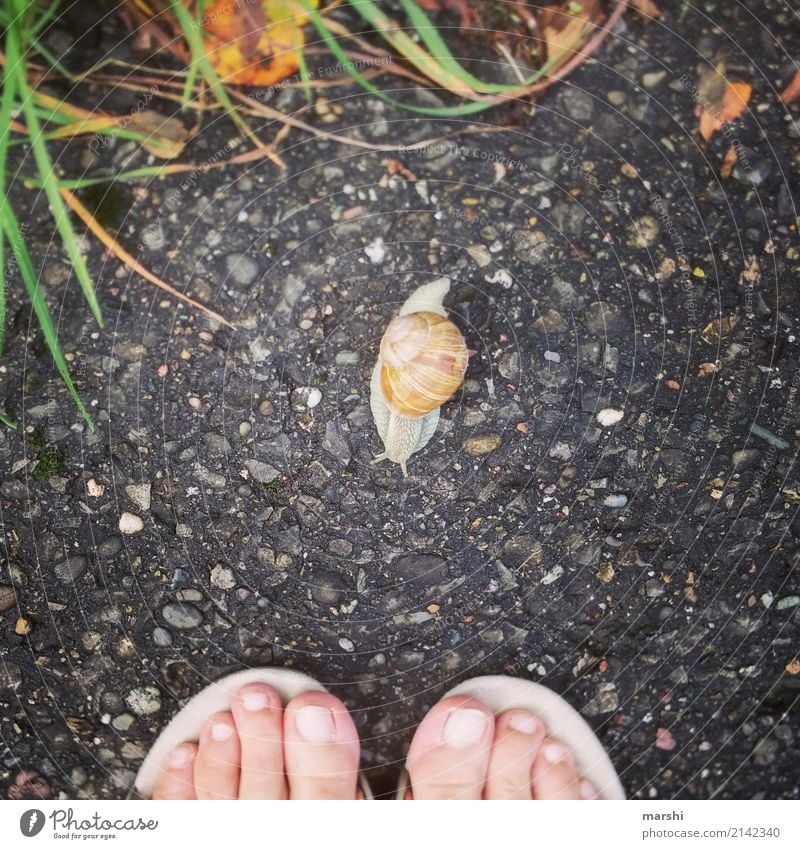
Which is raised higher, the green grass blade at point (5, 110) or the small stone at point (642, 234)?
the green grass blade at point (5, 110)

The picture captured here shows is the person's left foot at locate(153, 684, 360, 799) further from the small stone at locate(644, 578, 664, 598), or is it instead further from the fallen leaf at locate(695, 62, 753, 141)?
the fallen leaf at locate(695, 62, 753, 141)

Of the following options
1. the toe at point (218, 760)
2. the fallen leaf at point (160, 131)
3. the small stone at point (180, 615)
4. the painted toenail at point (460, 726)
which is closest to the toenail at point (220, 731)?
the toe at point (218, 760)

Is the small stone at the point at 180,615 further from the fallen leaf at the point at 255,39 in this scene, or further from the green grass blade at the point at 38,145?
the fallen leaf at the point at 255,39

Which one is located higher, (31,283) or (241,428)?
(31,283)

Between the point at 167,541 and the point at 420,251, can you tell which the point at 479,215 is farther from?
the point at 167,541

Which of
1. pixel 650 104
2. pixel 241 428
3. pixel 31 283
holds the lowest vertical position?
pixel 241 428

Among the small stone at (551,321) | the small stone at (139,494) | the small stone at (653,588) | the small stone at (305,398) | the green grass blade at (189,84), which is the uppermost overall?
the green grass blade at (189,84)
